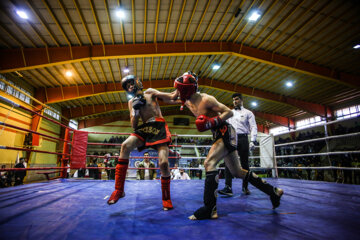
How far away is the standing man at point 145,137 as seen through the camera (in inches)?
76.0

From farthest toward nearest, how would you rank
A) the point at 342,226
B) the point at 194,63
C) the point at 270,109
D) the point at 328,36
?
the point at 270,109, the point at 194,63, the point at 328,36, the point at 342,226

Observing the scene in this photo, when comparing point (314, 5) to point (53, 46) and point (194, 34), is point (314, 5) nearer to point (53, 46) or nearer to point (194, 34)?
point (194, 34)

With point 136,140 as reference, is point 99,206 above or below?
below

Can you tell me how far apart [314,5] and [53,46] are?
944 cm

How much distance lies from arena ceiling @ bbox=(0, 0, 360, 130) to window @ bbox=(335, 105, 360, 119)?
2.25 metres

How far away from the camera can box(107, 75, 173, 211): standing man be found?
1930 mm

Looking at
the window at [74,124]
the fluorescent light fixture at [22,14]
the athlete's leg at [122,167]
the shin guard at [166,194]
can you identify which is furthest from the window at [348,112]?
the window at [74,124]

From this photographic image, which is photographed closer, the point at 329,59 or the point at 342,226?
the point at 342,226

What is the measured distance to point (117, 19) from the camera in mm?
6566

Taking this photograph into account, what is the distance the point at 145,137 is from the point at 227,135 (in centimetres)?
87

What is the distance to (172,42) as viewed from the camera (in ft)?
27.0

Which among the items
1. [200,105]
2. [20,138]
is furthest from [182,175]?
[20,138]

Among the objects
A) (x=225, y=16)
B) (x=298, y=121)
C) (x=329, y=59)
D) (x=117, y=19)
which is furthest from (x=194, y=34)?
(x=298, y=121)

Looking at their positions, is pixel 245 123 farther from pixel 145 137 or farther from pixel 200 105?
pixel 145 137
